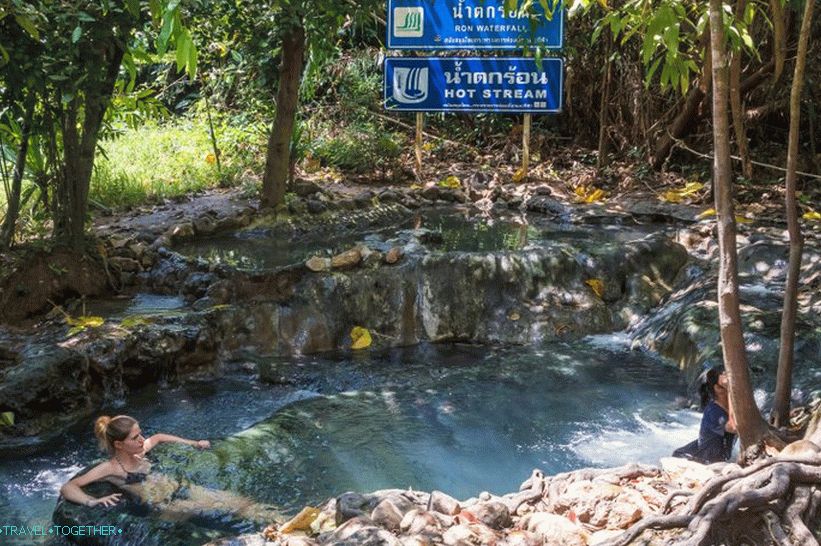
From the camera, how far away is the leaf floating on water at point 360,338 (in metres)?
8.04

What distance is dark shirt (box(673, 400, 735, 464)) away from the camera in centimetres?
504

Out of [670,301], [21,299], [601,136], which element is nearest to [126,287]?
[21,299]

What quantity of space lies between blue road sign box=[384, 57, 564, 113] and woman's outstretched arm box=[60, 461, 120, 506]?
323 inches

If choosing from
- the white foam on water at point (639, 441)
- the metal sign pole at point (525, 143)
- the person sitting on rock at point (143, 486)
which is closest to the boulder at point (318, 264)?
the white foam on water at point (639, 441)

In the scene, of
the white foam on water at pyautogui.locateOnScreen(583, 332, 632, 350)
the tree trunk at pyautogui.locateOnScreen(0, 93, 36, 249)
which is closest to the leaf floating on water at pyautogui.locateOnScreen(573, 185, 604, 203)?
the white foam on water at pyautogui.locateOnScreen(583, 332, 632, 350)

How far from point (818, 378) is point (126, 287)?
220 inches

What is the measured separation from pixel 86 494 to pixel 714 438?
332cm

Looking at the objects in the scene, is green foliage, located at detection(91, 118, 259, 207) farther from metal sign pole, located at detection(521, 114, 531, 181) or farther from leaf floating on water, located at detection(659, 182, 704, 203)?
leaf floating on water, located at detection(659, 182, 704, 203)

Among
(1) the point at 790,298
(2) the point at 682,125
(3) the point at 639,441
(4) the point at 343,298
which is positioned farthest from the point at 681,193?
(1) the point at 790,298

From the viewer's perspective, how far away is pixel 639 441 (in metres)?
6.02

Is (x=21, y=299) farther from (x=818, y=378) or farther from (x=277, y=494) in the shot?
(x=818, y=378)

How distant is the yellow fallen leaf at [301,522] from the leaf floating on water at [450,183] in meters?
8.25

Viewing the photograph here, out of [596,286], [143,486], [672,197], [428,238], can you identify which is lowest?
[143,486]

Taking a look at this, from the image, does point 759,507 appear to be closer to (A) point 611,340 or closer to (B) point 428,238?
(A) point 611,340
